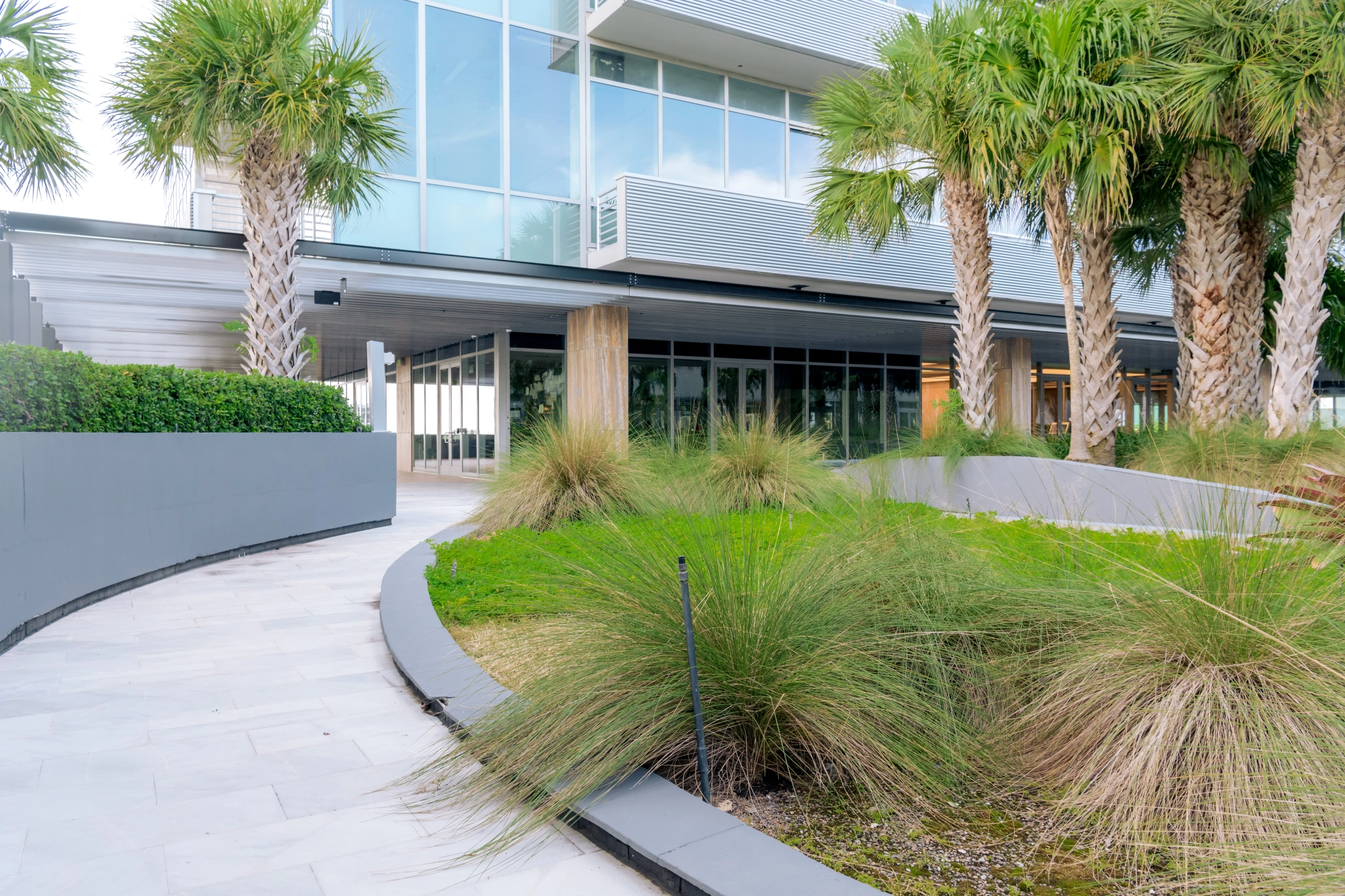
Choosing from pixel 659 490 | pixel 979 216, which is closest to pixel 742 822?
pixel 659 490

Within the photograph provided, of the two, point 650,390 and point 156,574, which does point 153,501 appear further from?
point 650,390

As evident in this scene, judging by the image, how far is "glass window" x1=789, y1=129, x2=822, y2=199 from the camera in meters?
17.0

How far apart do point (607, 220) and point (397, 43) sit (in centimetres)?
411

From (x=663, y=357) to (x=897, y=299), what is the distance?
17.4ft

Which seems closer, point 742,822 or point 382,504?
point 742,822

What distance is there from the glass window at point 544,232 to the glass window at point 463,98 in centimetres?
66

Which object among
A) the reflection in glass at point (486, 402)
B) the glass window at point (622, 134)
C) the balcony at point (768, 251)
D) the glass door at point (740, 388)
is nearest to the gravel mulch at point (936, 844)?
the balcony at point (768, 251)

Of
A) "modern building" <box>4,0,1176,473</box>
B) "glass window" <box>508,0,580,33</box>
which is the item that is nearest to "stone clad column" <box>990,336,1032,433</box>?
"modern building" <box>4,0,1176,473</box>

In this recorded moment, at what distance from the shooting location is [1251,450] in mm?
7500

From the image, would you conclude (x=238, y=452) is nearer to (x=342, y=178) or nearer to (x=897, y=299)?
(x=342, y=178)

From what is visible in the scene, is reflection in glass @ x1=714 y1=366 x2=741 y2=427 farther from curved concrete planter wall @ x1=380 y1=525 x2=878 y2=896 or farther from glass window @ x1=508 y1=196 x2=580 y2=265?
curved concrete planter wall @ x1=380 y1=525 x2=878 y2=896

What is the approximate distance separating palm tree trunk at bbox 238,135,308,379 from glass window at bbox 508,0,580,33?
5.90 m

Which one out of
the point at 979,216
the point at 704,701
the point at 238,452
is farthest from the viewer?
the point at 979,216

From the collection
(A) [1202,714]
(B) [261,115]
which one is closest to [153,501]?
(B) [261,115]
